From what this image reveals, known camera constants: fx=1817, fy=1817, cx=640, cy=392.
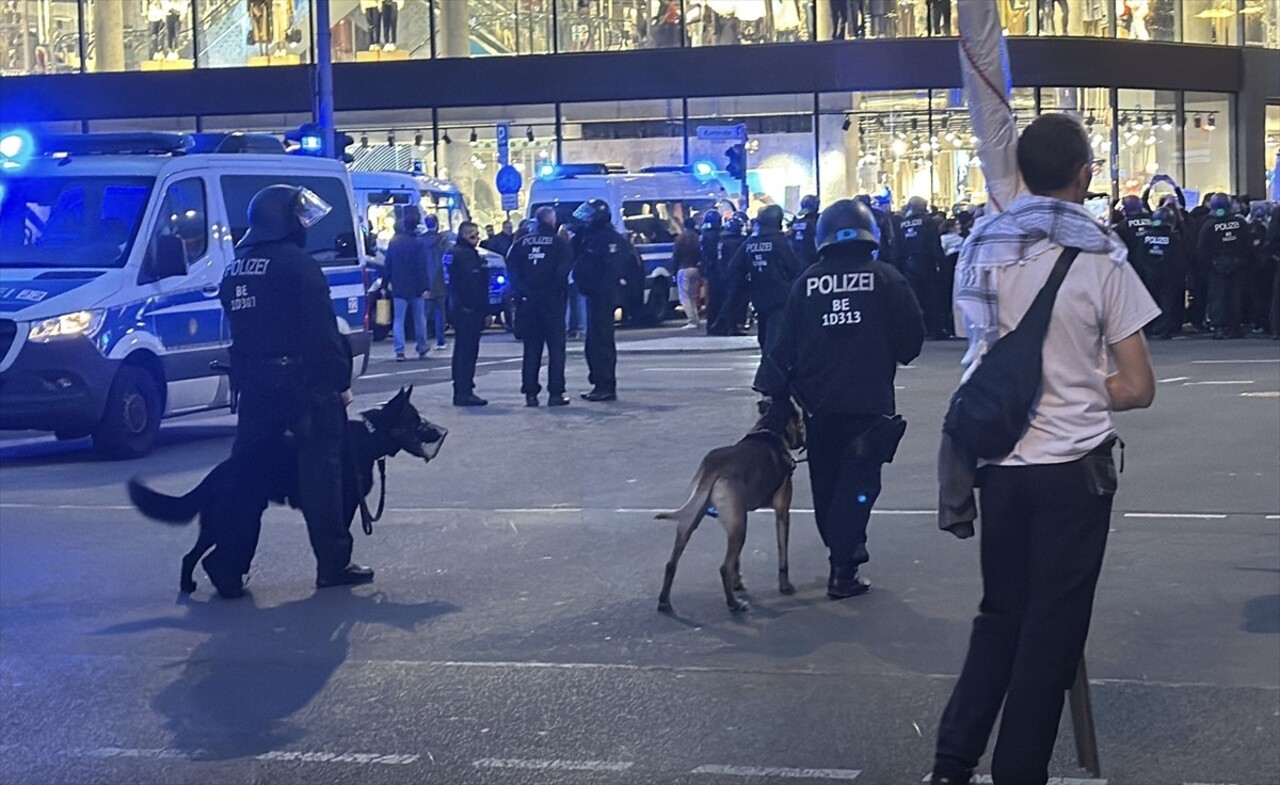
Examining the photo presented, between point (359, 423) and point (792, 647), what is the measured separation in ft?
8.91

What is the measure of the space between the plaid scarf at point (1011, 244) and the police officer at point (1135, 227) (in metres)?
18.4

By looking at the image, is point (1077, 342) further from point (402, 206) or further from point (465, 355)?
point (402, 206)

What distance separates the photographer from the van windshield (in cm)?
1373

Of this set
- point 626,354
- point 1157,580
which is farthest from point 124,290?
point 626,354

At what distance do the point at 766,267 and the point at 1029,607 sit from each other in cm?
1070

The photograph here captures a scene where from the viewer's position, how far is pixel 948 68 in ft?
110

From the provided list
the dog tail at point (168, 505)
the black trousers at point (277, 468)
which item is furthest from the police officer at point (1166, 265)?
the dog tail at point (168, 505)

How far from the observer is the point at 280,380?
850 cm

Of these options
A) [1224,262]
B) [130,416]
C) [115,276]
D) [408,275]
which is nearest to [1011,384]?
[115,276]

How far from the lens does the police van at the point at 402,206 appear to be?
27.5m

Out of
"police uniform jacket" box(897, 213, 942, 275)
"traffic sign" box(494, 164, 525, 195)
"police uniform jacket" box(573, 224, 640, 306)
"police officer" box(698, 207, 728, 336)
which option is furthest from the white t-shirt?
"traffic sign" box(494, 164, 525, 195)

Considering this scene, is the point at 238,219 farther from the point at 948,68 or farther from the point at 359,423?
the point at 948,68

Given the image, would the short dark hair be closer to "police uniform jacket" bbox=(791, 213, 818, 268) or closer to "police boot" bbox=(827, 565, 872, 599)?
"police boot" bbox=(827, 565, 872, 599)

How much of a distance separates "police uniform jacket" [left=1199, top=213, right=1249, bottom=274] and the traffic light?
Result: 9847mm
